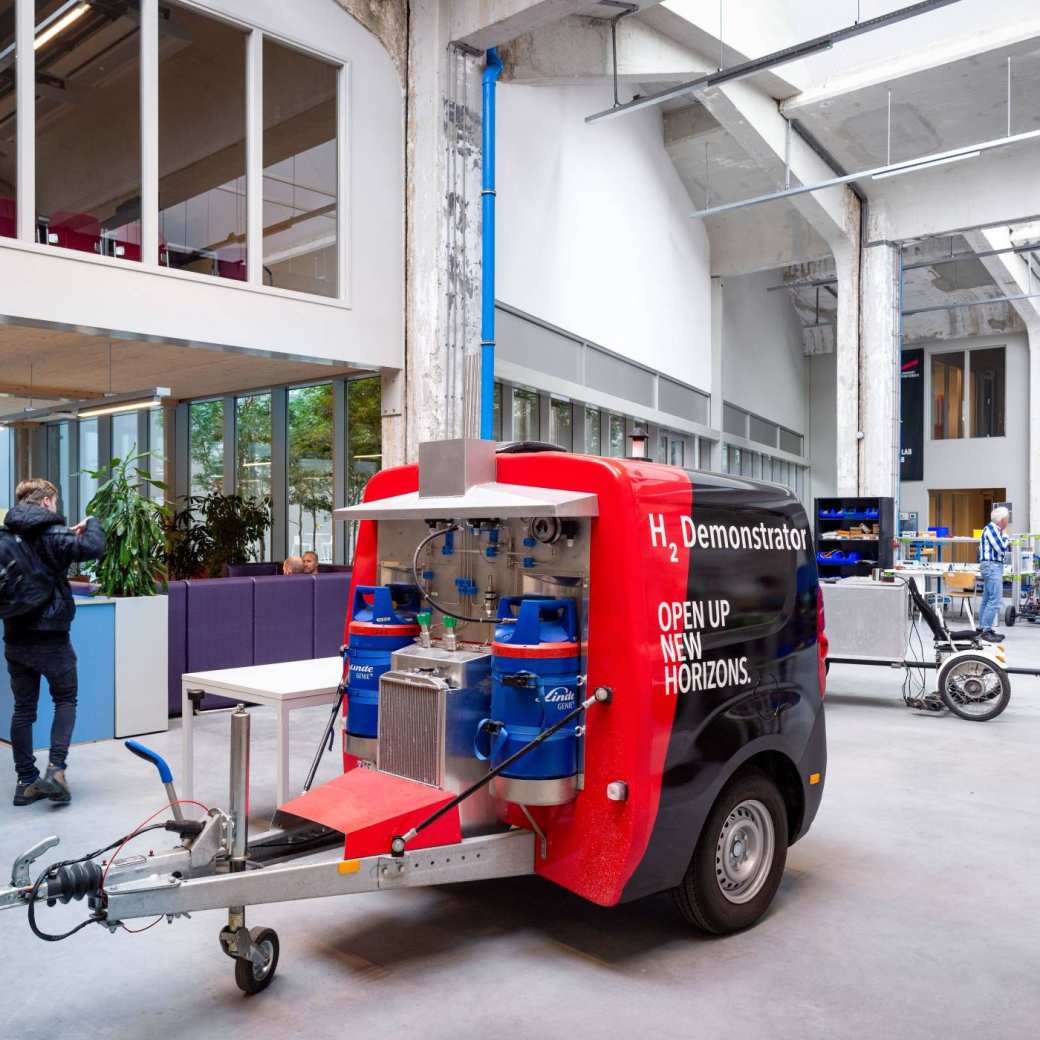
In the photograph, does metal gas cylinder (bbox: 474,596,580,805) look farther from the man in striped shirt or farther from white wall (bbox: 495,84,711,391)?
the man in striped shirt

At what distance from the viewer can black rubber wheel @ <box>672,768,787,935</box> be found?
334 cm

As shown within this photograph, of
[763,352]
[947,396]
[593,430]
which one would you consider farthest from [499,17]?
[947,396]

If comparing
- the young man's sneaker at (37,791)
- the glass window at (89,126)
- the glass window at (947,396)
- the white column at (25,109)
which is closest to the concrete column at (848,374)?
the glass window at (947,396)

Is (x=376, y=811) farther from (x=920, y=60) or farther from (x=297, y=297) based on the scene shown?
(x=920, y=60)

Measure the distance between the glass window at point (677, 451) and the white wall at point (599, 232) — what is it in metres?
1.12

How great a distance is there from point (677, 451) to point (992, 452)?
11.3 m

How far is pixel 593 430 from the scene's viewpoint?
14656 millimetres

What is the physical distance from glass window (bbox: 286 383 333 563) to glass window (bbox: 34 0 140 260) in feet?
13.8

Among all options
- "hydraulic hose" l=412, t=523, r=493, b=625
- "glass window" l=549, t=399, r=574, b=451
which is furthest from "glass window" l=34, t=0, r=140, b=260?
Answer: "glass window" l=549, t=399, r=574, b=451

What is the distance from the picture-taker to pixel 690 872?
10.9 ft

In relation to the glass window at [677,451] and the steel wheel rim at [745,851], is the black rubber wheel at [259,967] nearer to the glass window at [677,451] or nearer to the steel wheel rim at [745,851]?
the steel wheel rim at [745,851]

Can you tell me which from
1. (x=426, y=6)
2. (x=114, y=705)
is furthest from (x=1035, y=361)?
(x=114, y=705)

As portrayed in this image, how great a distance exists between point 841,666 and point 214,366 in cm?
797

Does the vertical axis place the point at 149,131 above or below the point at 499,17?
below
